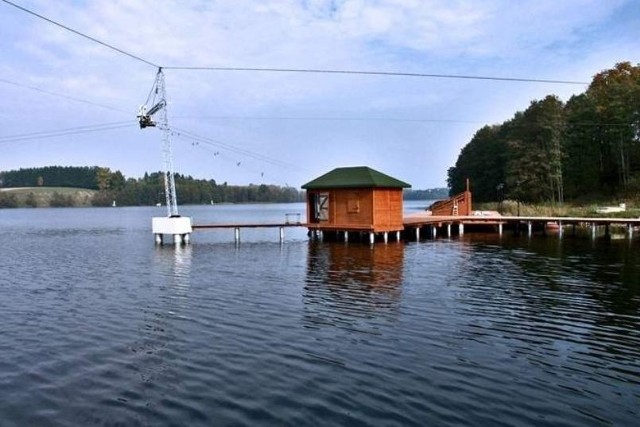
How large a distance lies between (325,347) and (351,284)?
8759 millimetres

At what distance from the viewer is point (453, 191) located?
103438mm

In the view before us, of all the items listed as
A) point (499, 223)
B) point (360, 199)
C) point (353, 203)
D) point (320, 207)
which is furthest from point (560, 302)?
point (499, 223)

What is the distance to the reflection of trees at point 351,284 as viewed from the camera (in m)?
15.2

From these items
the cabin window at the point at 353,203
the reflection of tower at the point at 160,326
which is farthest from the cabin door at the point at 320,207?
the reflection of tower at the point at 160,326

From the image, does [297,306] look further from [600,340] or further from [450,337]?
[600,340]

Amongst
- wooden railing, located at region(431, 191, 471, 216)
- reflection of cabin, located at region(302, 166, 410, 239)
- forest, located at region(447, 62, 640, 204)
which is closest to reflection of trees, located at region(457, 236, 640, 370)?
reflection of cabin, located at region(302, 166, 410, 239)

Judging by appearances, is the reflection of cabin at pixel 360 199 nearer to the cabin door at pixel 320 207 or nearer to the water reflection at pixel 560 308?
the cabin door at pixel 320 207

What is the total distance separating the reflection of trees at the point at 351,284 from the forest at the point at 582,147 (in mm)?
35602

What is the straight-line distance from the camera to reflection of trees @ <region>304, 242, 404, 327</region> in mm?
15172

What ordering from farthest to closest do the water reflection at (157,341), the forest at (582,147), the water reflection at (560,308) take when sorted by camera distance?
the forest at (582,147)
the water reflection at (560,308)
the water reflection at (157,341)

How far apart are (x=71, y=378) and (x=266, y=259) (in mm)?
20311

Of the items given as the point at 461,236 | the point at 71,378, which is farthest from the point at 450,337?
the point at 461,236

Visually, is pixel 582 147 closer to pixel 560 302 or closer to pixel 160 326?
pixel 560 302

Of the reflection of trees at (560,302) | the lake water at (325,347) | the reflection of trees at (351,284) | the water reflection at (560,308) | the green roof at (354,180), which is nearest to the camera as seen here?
the lake water at (325,347)
